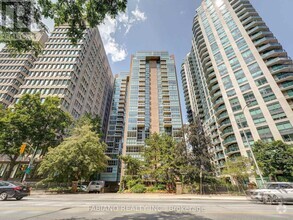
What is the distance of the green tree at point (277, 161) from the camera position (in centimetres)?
2554

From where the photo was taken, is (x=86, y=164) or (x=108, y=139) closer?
(x=86, y=164)

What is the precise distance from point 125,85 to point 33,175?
6051 cm

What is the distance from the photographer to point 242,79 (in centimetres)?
4541

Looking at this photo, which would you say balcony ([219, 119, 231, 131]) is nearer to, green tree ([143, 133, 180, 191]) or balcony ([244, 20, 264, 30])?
green tree ([143, 133, 180, 191])

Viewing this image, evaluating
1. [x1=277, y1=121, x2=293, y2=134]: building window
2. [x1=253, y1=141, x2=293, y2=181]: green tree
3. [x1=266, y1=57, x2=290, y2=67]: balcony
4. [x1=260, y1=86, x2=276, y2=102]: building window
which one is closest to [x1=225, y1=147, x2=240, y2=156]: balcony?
[x1=277, y1=121, x2=293, y2=134]: building window

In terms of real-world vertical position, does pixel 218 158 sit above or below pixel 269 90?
below

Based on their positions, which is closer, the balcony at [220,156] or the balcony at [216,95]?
the balcony at [220,156]

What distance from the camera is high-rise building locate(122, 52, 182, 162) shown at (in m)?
48.5

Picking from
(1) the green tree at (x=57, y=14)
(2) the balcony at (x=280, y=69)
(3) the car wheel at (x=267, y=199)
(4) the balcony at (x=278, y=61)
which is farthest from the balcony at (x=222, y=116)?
(1) the green tree at (x=57, y=14)

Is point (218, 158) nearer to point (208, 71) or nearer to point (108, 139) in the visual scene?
point (208, 71)

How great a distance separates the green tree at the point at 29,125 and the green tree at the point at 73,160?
7.84 m

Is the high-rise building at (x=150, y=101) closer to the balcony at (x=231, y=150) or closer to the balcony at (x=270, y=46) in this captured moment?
the balcony at (x=231, y=150)

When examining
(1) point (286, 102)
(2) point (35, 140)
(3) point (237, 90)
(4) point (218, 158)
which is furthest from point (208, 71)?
(2) point (35, 140)

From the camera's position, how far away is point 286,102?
36625 millimetres
